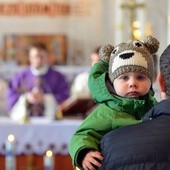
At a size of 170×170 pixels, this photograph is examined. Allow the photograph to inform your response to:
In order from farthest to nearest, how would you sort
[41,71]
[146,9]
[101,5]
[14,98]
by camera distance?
[101,5] < [146,9] < [41,71] < [14,98]

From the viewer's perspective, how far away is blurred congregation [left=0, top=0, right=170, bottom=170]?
422 centimetres

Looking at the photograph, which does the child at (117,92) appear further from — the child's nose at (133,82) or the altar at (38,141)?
the altar at (38,141)

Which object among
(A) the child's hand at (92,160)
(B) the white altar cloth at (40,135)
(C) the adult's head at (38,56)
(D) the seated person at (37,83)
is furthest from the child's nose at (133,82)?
(C) the adult's head at (38,56)

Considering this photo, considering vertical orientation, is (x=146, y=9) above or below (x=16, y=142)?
above

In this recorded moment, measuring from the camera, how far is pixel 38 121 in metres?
4.32

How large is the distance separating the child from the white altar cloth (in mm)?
2300

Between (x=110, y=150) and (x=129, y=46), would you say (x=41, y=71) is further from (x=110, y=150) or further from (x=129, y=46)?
(x=110, y=150)

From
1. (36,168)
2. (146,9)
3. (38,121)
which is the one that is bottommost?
(36,168)

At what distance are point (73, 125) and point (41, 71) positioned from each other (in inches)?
52.1

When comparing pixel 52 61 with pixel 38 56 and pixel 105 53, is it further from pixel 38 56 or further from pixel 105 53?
pixel 105 53

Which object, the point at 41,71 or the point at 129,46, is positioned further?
the point at 41,71

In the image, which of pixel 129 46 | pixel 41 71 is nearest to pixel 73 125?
pixel 41 71

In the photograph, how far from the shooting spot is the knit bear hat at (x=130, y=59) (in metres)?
1.78

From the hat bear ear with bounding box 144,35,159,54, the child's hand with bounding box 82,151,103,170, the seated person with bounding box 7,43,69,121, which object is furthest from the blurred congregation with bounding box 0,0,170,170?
the child's hand with bounding box 82,151,103,170
